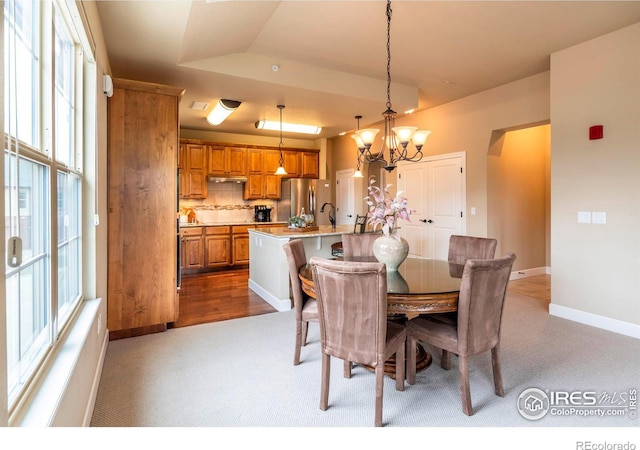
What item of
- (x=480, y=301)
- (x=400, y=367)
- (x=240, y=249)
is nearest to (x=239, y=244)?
(x=240, y=249)

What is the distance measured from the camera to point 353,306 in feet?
6.30

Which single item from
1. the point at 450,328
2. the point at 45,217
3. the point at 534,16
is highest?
the point at 534,16

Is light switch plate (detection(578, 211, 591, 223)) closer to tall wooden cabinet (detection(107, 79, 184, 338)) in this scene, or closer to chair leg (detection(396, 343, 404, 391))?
chair leg (detection(396, 343, 404, 391))

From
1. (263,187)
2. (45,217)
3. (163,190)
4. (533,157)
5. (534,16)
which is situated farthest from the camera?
(263,187)

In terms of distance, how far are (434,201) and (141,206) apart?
14.8 feet

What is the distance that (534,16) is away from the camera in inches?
124

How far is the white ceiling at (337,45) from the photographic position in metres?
2.93

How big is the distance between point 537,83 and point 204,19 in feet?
13.5

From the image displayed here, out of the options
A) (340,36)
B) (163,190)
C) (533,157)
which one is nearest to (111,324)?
(163,190)

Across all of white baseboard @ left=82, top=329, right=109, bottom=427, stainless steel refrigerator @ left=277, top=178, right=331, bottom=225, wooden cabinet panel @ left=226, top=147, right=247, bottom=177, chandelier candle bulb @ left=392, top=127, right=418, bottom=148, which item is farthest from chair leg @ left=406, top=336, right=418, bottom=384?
wooden cabinet panel @ left=226, top=147, right=247, bottom=177

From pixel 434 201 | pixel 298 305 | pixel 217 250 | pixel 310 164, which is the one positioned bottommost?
pixel 298 305

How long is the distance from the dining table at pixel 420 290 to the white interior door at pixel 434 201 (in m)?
2.84

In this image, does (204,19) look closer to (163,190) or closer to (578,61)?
(163,190)

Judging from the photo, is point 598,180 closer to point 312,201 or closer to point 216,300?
point 216,300
